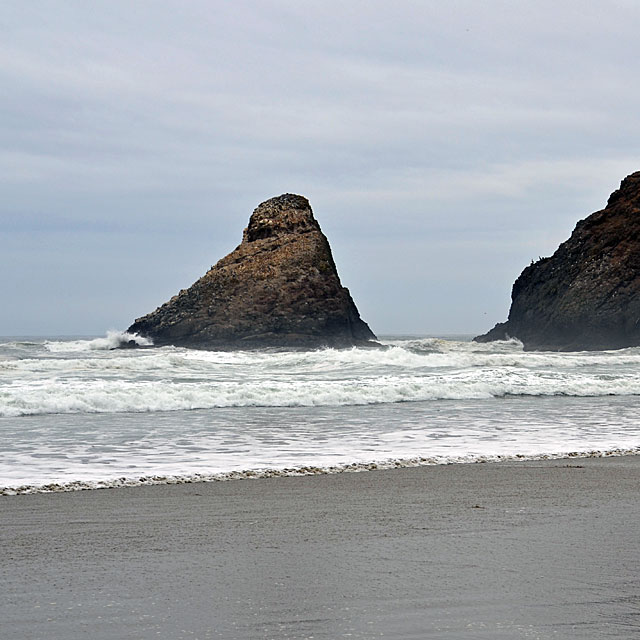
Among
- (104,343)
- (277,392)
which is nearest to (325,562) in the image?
(277,392)

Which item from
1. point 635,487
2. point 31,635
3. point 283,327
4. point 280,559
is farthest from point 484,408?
point 283,327

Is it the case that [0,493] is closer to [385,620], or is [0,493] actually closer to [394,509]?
[394,509]

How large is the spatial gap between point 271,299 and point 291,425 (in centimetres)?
3692

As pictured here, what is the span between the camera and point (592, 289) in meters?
49.0

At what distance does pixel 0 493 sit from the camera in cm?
593

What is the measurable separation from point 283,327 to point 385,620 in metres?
43.8

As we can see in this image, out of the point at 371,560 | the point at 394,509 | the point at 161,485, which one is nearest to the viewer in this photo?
the point at 371,560

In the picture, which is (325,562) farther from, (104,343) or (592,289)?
(592,289)

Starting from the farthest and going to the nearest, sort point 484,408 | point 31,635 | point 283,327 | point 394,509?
point 283,327
point 484,408
point 394,509
point 31,635

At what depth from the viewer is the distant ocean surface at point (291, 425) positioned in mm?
7496

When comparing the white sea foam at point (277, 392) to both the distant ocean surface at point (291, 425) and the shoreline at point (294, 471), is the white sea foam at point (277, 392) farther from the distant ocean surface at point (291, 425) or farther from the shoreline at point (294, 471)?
the shoreline at point (294, 471)

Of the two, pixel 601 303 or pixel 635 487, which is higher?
pixel 601 303

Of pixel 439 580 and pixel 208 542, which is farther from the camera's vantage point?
pixel 208 542

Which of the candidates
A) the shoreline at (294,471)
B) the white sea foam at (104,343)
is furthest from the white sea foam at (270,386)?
the white sea foam at (104,343)
